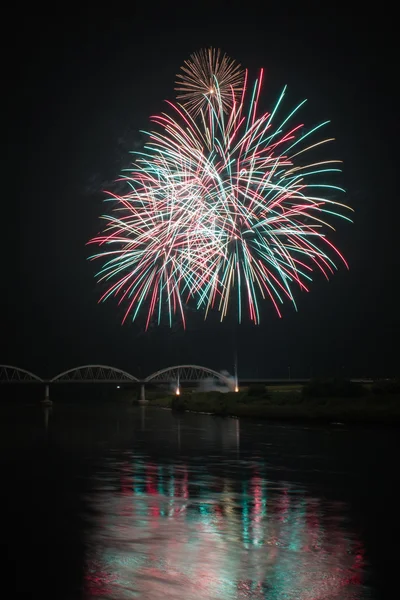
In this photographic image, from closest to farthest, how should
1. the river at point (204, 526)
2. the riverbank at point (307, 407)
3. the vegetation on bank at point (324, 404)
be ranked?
1. the river at point (204, 526)
2. the riverbank at point (307, 407)
3. the vegetation on bank at point (324, 404)

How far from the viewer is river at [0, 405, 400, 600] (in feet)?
39.5

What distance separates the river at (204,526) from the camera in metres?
12.0

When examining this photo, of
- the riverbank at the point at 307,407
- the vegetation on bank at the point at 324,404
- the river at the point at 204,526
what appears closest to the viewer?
the river at the point at 204,526

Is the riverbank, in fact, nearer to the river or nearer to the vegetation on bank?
the vegetation on bank

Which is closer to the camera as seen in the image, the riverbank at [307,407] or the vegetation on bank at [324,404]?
the riverbank at [307,407]

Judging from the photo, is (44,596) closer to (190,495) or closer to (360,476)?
(190,495)

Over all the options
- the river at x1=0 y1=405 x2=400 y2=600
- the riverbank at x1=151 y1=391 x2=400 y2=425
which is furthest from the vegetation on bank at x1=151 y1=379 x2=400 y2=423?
the river at x1=0 y1=405 x2=400 y2=600

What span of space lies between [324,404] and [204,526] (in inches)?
2070

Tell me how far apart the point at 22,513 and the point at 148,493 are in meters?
5.11

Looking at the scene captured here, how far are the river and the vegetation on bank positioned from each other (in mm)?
22515

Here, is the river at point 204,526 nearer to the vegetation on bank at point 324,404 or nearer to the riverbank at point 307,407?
the riverbank at point 307,407

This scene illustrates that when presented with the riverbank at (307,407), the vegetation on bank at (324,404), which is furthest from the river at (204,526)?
the vegetation on bank at (324,404)

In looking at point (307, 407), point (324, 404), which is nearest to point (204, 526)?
point (324, 404)

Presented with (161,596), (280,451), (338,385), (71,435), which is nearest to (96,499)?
(161,596)
